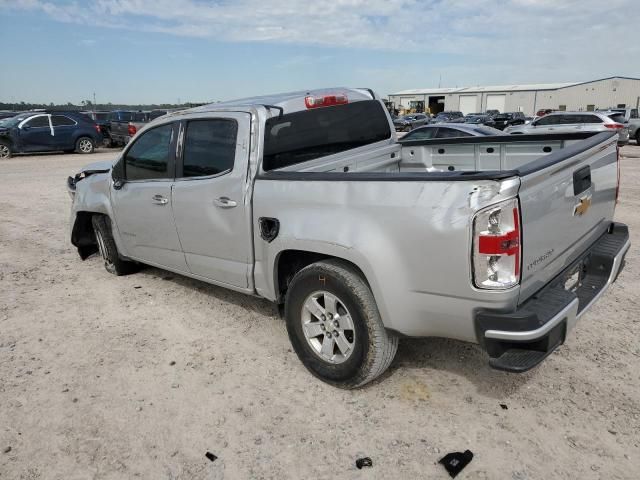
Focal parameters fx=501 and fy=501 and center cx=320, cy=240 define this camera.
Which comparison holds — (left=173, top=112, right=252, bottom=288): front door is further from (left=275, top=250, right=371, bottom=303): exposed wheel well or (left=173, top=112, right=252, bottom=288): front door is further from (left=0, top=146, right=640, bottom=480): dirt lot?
(left=0, top=146, right=640, bottom=480): dirt lot

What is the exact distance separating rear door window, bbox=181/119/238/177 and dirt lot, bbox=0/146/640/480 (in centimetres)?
134

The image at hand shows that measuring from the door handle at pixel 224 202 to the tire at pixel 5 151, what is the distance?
19.0 meters

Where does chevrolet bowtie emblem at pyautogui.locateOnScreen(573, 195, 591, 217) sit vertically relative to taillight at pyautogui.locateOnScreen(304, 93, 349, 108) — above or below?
below

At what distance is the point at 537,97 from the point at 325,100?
243 feet

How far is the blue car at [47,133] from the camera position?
740 inches

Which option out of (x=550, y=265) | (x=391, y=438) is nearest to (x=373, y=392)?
(x=391, y=438)

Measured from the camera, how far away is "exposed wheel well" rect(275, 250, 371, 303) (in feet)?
10.9

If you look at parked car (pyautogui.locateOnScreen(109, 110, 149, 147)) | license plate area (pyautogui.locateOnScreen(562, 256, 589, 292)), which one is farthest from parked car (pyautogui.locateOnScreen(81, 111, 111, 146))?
license plate area (pyautogui.locateOnScreen(562, 256, 589, 292))

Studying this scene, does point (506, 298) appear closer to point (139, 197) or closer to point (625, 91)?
point (139, 197)

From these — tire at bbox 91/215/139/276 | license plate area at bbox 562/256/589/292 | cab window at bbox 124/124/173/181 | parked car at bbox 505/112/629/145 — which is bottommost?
tire at bbox 91/215/139/276

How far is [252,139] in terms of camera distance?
3.45 metres

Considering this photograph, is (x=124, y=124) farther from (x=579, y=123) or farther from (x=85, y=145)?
(x=579, y=123)

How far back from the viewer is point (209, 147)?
3770 mm

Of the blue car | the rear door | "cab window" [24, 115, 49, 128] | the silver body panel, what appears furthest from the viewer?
the rear door
